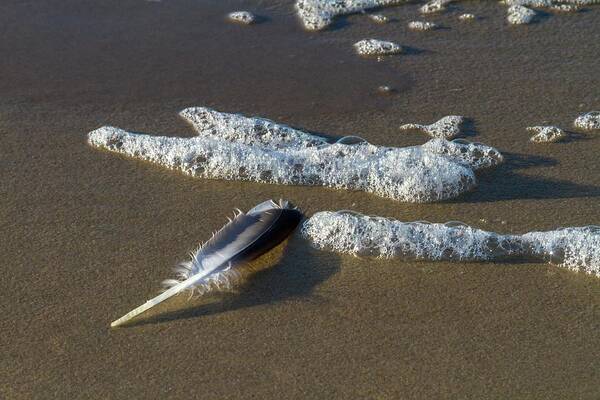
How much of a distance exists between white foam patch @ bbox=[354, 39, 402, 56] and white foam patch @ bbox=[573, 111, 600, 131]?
3.58ft

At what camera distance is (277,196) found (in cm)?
363

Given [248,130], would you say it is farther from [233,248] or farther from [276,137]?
[233,248]

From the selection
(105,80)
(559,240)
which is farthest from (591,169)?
(105,80)

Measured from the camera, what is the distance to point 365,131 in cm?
407

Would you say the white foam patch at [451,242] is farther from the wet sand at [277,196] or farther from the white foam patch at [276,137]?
the white foam patch at [276,137]

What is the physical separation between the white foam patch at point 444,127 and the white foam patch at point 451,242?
0.72 meters

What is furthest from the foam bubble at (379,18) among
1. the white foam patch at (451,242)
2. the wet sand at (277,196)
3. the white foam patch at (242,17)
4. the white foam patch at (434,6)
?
the white foam patch at (451,242)

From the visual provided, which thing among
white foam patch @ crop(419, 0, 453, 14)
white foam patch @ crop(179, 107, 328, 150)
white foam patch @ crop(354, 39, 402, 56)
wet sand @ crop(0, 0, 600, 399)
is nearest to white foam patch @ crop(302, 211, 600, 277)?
wet sand @ crop(0, 0, 600, 399)

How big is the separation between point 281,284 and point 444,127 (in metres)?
1.38

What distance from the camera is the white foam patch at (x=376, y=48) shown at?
186 inches

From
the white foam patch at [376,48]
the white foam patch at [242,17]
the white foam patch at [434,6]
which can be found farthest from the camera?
the white foam patch at [434,6]

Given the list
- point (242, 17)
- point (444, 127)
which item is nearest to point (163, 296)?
point (444, 127)

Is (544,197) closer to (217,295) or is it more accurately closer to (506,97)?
(506,97)

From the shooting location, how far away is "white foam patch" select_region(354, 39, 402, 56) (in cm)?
472
